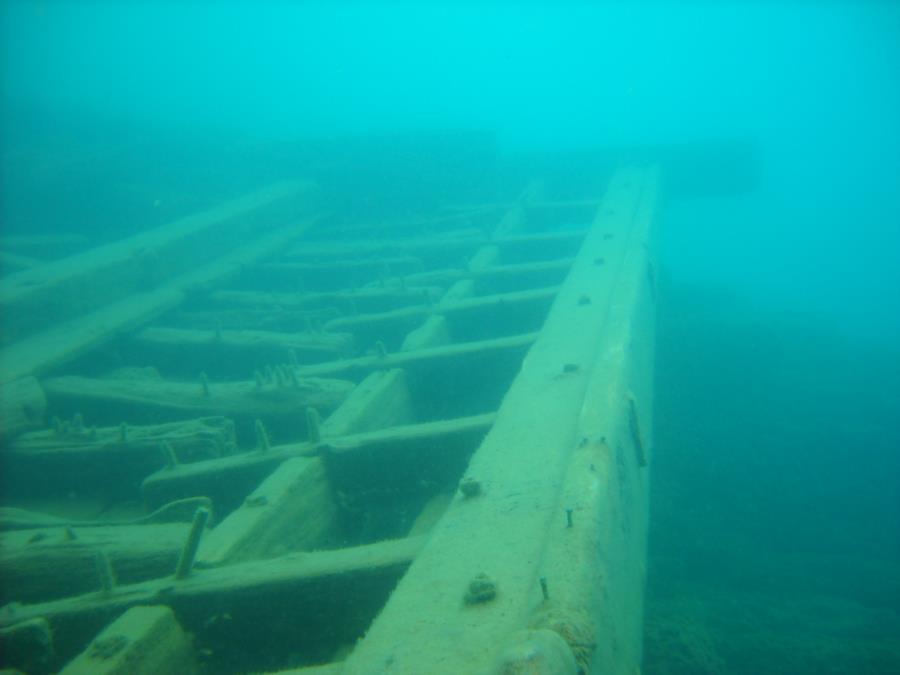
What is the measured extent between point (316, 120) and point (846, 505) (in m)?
116

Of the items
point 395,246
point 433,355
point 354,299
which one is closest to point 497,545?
point 433,355

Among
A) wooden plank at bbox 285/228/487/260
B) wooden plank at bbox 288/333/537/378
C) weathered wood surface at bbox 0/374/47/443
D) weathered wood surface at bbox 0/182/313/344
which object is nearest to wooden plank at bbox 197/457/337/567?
wooden plank at bbox 288/333/537/378

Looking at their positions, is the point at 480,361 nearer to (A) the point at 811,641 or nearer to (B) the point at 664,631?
(B) the point at 664,631

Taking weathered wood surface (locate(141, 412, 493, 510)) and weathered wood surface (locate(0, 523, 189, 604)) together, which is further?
weathered wood surface (locate(141, 412, 493, 510))

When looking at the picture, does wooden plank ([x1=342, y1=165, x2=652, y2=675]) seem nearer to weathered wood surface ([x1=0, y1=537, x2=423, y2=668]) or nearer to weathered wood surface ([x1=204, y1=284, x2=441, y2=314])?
weathered wood surface ([x1=0, y1=537, x2=423, y2=668])

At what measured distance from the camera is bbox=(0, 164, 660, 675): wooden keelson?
162 centimetres

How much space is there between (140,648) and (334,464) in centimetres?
114

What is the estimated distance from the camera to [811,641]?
369 cm

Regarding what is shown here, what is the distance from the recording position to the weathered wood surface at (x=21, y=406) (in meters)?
3.58

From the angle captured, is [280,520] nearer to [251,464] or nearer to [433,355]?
[251,464]

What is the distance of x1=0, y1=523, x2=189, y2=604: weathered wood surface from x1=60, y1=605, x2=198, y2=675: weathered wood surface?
1.44 feet

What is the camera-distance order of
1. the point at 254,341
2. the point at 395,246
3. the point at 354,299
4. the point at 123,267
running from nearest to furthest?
the point at 254,341 → the point at 354,299 → the point at 123,267 → the point at 395,246

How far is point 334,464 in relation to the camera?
282cm

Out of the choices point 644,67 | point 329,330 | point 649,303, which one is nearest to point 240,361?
point 329,330
